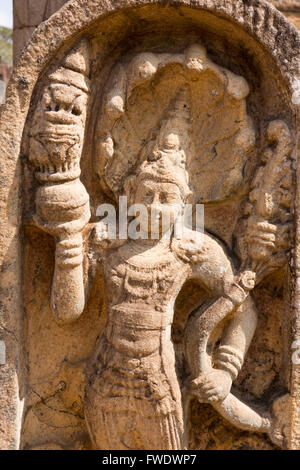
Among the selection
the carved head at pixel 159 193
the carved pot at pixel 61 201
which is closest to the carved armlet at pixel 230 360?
the carved head at pixel 159 193

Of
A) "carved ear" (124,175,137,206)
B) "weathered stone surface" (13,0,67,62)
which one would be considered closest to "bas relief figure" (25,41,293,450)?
"carved ear" (124,175,137,206)

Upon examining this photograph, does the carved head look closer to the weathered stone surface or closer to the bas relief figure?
the bas relief figure

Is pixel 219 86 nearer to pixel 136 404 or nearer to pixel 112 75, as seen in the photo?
pixel 112 75

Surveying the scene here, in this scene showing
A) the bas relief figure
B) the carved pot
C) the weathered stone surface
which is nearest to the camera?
the carved pot

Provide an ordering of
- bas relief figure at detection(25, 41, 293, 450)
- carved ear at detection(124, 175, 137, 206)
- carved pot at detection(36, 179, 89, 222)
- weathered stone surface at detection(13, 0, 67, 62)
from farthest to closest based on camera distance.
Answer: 1. weathered stone surface at detection(13, 0, 67, 62)
2. carved ear at detection(124, 175, 137, 206)
3. bas relief figure at detection(25, 41, 293, 450)
4. carved pot at detection(36, 179, 89, 222)

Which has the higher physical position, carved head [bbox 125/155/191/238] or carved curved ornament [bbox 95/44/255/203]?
carved curved ornament [bbox 95/44/255/203]

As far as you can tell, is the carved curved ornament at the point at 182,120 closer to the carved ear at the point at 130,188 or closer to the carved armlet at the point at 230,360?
the carved ear at the point at 130,188

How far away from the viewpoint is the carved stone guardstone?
112 inches

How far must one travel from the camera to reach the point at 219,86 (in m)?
2.97

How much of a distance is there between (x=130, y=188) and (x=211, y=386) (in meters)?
1.06

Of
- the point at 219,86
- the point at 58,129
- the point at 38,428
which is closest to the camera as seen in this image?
the point at 58,129

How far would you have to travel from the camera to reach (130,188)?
9.98ft

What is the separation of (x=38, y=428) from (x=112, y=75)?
73.0 inches

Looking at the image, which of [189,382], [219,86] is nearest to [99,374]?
[189,382]
